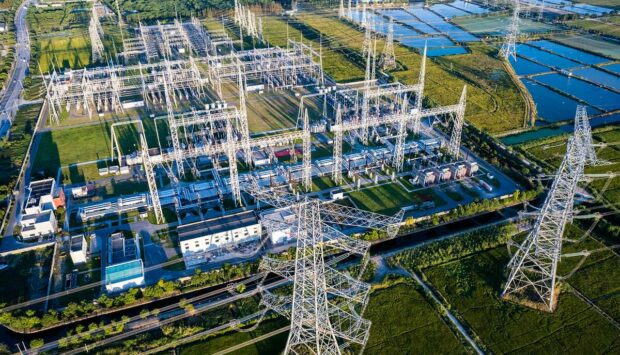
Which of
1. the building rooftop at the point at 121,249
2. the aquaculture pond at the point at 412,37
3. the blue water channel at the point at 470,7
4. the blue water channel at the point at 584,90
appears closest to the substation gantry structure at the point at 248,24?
the aquaculture pond at the point at 412,37

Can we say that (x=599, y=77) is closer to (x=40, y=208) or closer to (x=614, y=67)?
(x=614, y=67)

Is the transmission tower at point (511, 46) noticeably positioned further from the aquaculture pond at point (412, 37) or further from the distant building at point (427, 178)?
the distant building at point (427, 178)

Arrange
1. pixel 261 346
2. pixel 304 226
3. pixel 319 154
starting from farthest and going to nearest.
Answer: pixel 319 154 < pixel 261 346 < pixel 304 226

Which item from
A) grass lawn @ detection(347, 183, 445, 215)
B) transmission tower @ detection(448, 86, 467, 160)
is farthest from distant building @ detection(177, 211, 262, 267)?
transmission tower @ detection(448, 86, 467, 160)

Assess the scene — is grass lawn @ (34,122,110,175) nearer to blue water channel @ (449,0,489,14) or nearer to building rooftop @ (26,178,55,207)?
building rooftop @ (26,178,55,207)

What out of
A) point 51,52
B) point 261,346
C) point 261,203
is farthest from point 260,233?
point 51,52

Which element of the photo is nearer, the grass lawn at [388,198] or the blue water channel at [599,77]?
the grass lawn at [388,198]

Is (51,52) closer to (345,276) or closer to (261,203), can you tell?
(261,203)
